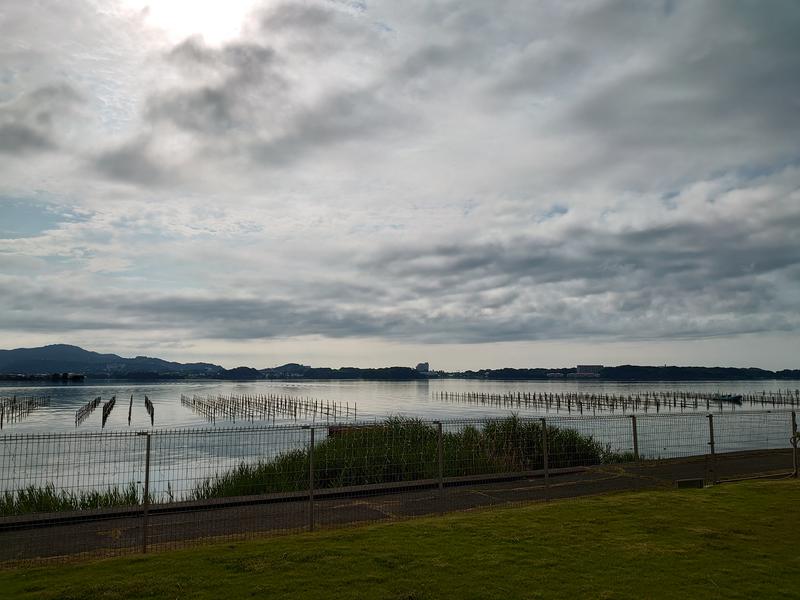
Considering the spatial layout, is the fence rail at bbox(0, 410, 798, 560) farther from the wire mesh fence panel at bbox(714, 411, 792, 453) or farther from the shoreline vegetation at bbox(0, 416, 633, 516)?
the wire mesh fence panel at bbox(714, 411, 792, 453)

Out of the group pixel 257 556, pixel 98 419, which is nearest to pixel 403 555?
pixel 257 556

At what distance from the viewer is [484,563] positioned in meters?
8.80

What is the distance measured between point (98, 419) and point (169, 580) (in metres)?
75.5

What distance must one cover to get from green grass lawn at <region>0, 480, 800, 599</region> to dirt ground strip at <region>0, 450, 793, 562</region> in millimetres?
2082

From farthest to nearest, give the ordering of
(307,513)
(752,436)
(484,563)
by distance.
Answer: (752,436) < (307,513) < (484,563)

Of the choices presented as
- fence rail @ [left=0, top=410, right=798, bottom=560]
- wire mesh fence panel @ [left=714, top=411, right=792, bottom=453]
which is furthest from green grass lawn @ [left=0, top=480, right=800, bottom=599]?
wire mesh fence panel @ [left=714, top=411, right=792, bottom=453]

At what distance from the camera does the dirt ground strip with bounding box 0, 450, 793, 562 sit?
11578 mm

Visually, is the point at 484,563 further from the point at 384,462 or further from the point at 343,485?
the point at 384,462

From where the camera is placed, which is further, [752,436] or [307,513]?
[752,436]

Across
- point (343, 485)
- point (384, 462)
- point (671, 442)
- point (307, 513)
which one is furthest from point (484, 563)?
point (671, 442)

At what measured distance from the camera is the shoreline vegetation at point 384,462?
1838cm

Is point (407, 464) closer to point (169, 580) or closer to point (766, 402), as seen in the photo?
point (169, 580)

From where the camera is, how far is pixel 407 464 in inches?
779

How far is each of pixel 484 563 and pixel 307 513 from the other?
6221mm
